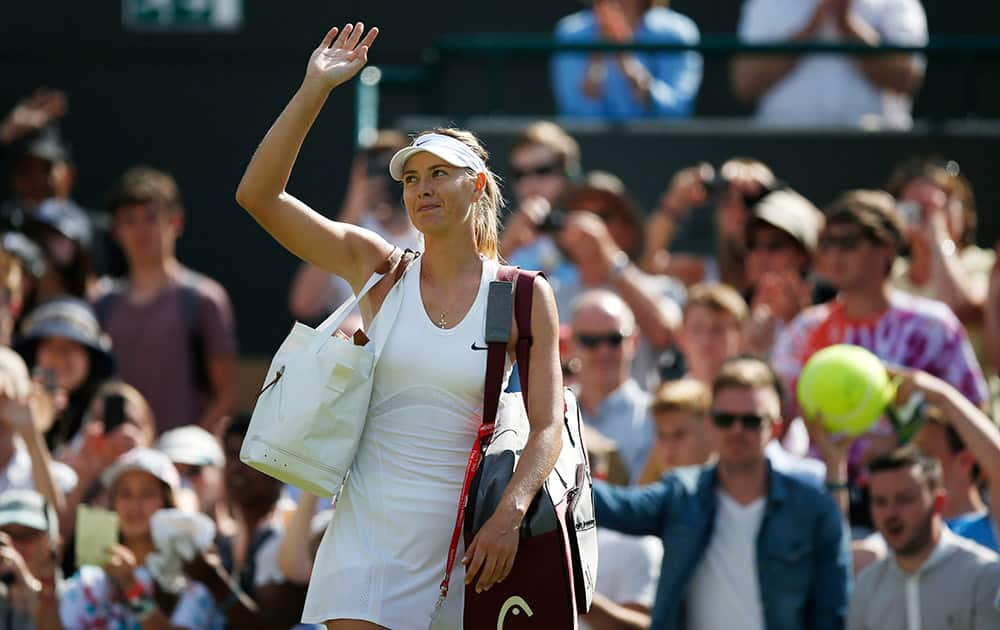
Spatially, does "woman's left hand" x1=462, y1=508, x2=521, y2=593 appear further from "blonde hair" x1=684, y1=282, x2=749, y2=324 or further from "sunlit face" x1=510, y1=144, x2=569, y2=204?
"sunlit face" x1=510, y1=144, x2=569, y2=204

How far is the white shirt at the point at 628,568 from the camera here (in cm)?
596

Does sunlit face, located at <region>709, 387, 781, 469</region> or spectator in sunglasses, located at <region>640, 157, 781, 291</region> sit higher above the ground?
spectator in sunglasses, located at <region>640, 157, 781, 291</region>

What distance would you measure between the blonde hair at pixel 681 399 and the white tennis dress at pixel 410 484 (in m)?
2.39

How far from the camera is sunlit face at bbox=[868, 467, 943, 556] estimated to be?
558cm

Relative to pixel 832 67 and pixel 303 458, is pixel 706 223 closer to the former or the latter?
pixel 832 67

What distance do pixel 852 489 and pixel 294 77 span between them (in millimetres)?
5513

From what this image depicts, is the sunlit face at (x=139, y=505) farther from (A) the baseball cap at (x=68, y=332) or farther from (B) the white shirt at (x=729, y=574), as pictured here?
(B) the white shirt at (x=729, y=574)

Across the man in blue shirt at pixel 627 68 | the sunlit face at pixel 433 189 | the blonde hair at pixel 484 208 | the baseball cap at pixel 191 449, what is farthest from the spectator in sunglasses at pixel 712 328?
the sunlit face at pixel 433 189

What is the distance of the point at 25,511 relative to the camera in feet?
20.7

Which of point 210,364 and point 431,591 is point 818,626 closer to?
point 431,591

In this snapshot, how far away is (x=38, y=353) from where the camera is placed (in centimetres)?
788

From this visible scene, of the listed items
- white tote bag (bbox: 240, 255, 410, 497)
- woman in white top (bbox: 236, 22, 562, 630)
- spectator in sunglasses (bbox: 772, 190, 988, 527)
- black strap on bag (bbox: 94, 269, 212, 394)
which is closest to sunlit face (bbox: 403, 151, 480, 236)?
woman in white top (bbox: 236, 22, 562, 630)

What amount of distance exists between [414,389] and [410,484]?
0.21 m

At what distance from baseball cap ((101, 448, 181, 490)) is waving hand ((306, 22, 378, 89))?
8.69ft
